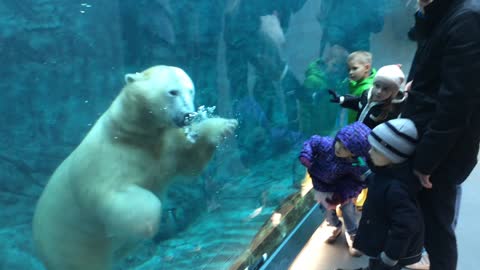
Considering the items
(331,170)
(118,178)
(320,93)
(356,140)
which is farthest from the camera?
(320,93)

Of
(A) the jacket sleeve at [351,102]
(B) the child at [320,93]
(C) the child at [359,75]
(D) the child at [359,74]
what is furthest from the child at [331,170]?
(B) the child at [320,93]

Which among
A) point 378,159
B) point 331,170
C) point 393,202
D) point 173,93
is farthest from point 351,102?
point 173,93

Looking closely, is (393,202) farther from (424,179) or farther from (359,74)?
(359,74)

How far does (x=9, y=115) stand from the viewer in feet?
4.88

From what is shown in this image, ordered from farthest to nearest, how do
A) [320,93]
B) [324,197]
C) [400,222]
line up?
[320,93]
[324,197]
[400,222]

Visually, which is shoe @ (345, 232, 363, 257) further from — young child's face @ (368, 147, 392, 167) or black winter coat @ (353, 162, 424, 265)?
young child's face @ (368, 147, 392, 167)

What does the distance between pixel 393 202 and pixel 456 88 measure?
0.52 metres

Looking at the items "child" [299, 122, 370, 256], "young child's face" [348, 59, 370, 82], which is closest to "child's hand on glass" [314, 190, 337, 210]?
"child" [299, 122, 370, 256]

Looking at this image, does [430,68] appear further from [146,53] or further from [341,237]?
[341,237]

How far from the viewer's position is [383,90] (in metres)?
2.08

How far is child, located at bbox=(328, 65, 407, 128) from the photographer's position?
2066 mm

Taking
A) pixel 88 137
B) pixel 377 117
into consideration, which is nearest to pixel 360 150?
pixel 377 117

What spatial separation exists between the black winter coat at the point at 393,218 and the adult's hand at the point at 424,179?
0.10ft

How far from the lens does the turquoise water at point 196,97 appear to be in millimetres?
1515
